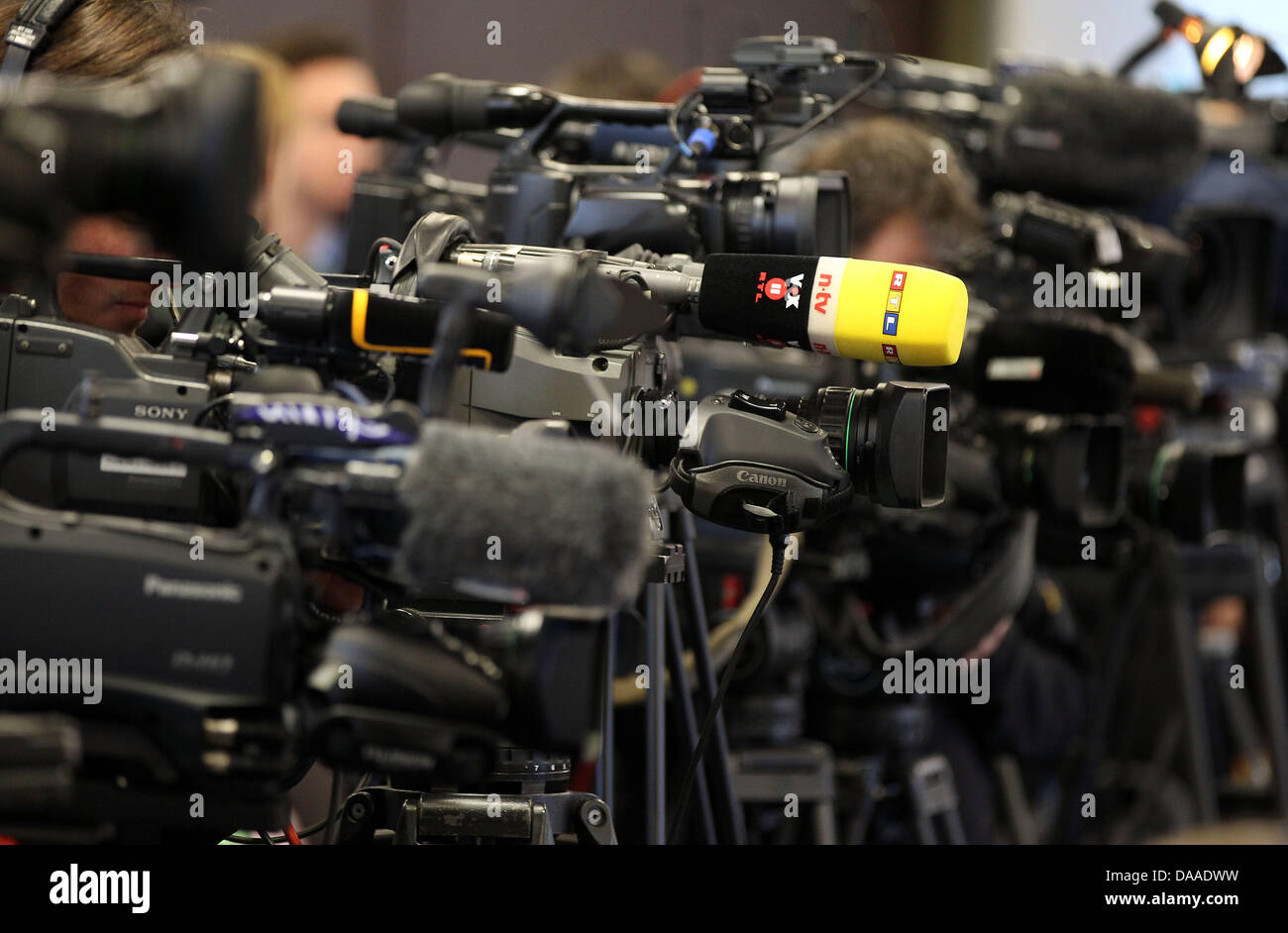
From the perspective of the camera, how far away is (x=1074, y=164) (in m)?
2.01

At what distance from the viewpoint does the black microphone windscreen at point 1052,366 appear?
170 cm

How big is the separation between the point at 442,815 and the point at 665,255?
525mm

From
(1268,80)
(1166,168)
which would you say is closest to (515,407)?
(1166,168)

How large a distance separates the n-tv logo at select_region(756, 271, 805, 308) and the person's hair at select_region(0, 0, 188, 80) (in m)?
0.53

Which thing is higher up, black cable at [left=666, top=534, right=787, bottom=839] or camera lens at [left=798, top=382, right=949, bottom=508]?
camera lens at [left=798, top=382, right=949, bottom=508]

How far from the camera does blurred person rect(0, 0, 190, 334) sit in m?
1.21

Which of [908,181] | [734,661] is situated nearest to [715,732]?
[734,661]

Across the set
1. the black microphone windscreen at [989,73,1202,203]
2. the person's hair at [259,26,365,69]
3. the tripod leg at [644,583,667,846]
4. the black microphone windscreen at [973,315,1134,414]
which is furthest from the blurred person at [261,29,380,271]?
the tripod leg at [644,583,667,846]

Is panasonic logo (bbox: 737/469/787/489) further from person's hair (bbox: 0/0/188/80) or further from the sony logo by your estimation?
person's hair (bbox: 0/0/188/80)

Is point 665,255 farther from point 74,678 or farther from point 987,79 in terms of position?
point 987,79

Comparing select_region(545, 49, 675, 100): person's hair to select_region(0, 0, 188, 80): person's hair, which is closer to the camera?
select_region(0, 0, 188, 80): person's hair

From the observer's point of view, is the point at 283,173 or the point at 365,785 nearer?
the point at 365,785

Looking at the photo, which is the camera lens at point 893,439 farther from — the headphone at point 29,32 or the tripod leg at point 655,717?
the headphone at point 29,32
